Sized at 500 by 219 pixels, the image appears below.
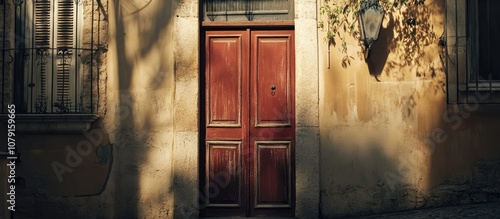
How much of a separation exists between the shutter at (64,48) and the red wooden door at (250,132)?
69.0 inches

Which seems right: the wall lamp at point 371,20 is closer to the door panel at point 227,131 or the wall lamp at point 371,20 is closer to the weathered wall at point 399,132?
the weathered wall at point 399,132

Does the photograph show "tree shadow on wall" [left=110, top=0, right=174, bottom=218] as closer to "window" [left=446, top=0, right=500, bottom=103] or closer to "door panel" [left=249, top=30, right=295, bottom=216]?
"door panel" [left=249, top=30, right=295, bottom=216]

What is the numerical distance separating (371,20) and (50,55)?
4.03 meters

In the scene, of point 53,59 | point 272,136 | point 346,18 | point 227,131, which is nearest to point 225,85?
point 227,131

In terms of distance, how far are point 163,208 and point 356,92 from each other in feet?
9.16

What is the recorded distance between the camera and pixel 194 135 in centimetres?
811

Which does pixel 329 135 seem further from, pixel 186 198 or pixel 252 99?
pixel 186 198

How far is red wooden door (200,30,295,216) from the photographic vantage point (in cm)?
825

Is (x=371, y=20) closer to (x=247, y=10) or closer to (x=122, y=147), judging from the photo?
(x=247, y=10)

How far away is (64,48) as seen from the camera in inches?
325

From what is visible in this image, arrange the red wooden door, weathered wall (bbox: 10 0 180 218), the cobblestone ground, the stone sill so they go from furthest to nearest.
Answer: the red wooden door
weathered wall (bbox: 10 0 180 218)
the stone sill
the cobblestone ground

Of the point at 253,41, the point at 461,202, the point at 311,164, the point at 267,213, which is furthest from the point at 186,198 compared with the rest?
the point at 461,202

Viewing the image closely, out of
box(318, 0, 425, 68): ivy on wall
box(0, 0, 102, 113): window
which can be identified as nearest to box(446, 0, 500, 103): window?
box(318, 0, 425, 68): ivy on wall

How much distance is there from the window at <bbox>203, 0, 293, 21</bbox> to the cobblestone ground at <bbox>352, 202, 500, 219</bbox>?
2.79m
